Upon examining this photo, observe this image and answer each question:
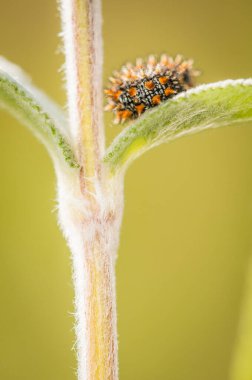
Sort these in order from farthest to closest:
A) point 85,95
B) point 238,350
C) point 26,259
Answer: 1. point 26,259
2. point 238,350
3. point 85,95

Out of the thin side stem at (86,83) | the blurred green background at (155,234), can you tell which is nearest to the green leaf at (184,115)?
the thin side stem at (86,83)

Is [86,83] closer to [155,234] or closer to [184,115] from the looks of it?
[184,115]

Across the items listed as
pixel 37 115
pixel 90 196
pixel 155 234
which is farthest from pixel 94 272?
pixel 155 234

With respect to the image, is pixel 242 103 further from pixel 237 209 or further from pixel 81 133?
pixel 237 209

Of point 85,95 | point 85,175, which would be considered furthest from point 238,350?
point 85,95

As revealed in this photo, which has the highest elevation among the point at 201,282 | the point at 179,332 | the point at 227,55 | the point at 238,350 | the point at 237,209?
the point at 227,55

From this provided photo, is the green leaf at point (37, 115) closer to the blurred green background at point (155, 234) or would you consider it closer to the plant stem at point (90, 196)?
the plant stem at point (90, 196)
